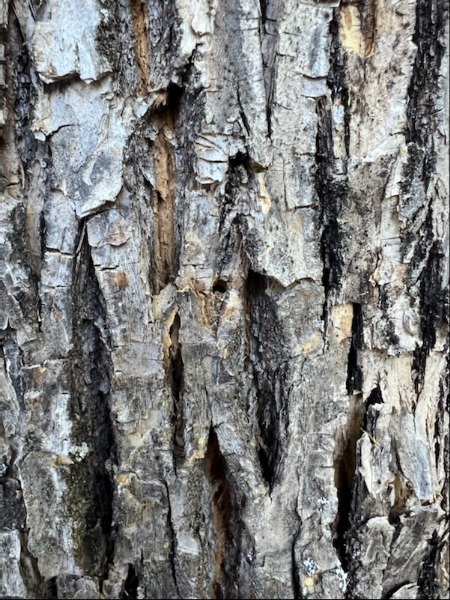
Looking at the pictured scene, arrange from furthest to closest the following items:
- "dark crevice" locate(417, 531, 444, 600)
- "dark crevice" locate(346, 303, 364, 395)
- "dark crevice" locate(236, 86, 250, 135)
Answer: "dark crevice" locate(417, 531, 444, 600) → "dark crevice" locate(346, 303, 364, 395) → "dark crevice" locate(236, 86, 250, 135)

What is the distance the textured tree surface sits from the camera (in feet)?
2.92

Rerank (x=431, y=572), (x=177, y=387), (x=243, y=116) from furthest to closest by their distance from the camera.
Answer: (x=431, y=572), (x=177, y=387), (x=243, y=116)

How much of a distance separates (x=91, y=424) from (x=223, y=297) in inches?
14.4

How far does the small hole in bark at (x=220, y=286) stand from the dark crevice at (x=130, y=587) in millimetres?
610

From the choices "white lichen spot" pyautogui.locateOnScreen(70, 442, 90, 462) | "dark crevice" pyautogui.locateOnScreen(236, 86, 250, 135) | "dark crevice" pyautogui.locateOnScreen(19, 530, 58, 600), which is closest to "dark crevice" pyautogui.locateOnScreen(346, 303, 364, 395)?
"dark crevice" pyautogui.locateOnScreen(236, 86, 250, 135)

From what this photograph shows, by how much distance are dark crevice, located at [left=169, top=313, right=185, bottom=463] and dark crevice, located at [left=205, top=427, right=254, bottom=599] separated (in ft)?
0.19

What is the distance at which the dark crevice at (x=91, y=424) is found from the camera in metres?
0.96

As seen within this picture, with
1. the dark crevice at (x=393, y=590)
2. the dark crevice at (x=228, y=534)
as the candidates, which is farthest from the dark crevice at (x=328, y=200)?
the dark crevice at (x=393, y=590)

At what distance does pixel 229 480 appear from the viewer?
1.04 meters

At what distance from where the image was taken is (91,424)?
3.36ft

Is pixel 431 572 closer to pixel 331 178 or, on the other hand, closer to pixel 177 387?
pixel 177 387

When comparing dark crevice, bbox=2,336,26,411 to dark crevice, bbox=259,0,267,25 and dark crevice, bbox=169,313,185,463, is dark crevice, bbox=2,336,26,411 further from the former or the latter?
dark crevice, bbox=259,0,267,25

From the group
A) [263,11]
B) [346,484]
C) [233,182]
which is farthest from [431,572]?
[263,11]

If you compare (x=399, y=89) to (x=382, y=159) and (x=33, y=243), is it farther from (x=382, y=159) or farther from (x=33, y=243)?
(x=33, y=243)
